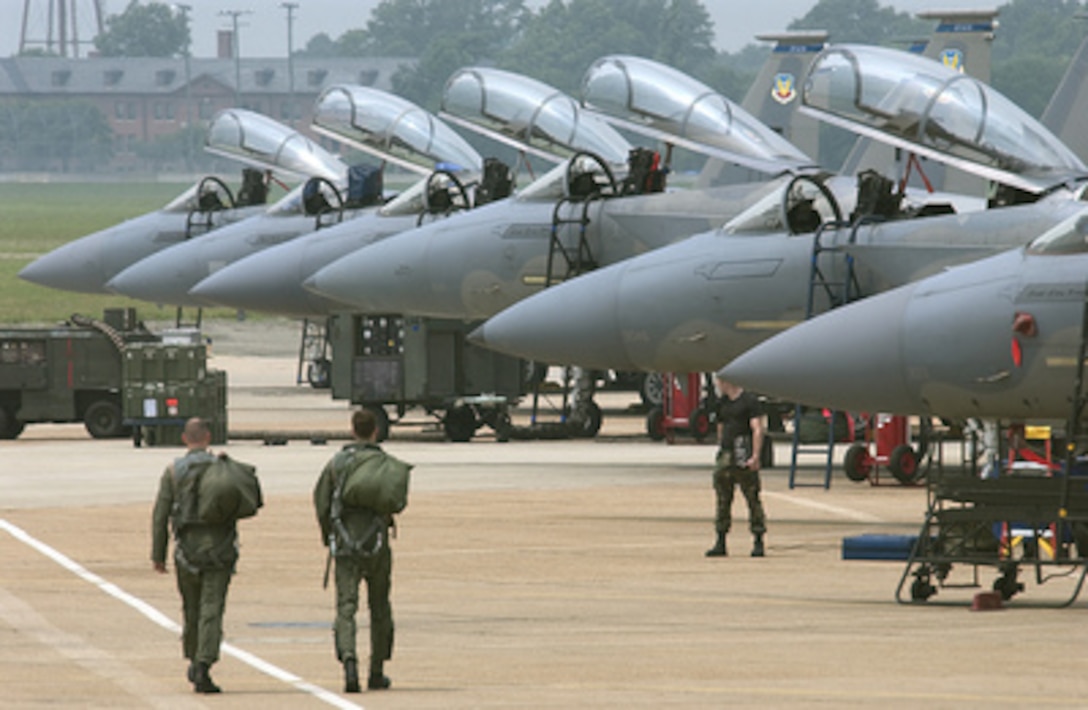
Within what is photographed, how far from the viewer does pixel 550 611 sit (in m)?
16.7

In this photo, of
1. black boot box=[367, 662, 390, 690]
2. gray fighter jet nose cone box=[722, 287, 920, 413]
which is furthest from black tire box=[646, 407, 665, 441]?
black boot box=[367, 662, 390, 690]

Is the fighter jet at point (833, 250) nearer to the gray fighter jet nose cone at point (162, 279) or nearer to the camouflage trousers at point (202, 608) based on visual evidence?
the camouflage trousers at point (202, 608)

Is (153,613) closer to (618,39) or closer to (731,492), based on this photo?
(731,492)

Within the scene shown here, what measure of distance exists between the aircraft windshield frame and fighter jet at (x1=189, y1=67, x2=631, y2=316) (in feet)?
57.0

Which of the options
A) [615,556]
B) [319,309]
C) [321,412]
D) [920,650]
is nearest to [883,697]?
[920,650]

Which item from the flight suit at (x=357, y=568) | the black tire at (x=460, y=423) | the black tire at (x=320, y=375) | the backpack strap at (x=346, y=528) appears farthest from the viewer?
the black tire at (x=320, y=375)

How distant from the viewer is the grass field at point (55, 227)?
253 feet

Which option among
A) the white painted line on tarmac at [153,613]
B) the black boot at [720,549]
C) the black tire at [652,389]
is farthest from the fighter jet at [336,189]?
the black boot at [720,549]

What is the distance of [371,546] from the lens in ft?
45.0

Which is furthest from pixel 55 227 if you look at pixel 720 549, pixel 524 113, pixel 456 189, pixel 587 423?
pixel 720 549

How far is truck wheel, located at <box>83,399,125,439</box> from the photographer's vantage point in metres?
36.9

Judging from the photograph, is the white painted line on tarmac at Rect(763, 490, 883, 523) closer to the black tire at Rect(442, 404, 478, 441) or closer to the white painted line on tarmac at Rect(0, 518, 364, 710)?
the white painted line on tarmac at Rect(0, 518, 364, 710)

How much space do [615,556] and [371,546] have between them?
22.0 ft

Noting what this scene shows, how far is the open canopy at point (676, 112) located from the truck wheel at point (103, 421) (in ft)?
30.5
